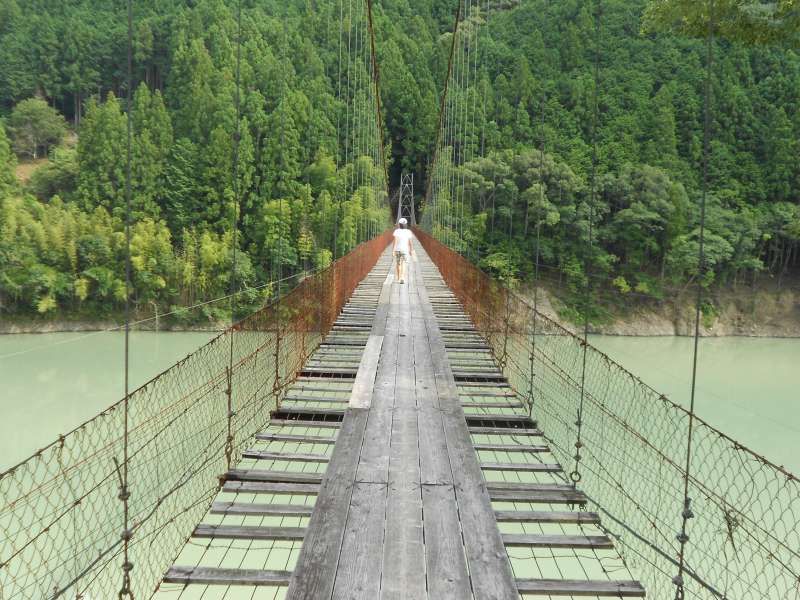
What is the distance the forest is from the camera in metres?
21.0

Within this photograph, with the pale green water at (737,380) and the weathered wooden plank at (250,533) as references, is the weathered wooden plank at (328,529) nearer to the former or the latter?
the weathered wooden plank at (250,533)

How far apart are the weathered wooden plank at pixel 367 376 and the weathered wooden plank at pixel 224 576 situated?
1036 millimetres

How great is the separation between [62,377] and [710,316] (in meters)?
21.2

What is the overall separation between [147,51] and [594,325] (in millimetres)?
29861

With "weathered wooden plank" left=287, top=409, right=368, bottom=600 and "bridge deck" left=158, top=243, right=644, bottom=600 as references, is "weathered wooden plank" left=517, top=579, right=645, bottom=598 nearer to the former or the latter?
"bridge deck" left=158, top=243, right=644, bottom=600

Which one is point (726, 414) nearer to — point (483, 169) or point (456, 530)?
point (483, 169)

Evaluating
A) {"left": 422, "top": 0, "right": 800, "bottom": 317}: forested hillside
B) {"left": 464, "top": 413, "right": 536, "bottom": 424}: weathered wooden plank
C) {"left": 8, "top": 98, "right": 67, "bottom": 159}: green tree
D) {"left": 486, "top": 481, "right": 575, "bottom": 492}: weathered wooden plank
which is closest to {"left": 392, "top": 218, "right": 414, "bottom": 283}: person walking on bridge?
{"left": 464, "top": 413, "right": 536, "bottom": 424}: weathered wooden plank

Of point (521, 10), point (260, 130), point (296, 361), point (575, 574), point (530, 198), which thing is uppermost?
point (521, 10)

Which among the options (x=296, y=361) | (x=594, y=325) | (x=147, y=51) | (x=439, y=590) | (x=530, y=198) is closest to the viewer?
(x=439, y=590)

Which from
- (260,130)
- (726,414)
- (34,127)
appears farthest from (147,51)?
(726,414)

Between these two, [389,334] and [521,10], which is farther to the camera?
[521,10]

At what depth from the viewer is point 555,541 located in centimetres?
180

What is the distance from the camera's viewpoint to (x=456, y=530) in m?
1.61

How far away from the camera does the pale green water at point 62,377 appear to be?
1173 cm
